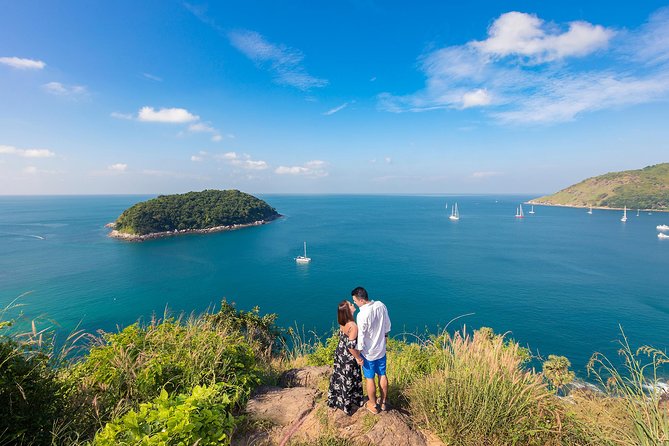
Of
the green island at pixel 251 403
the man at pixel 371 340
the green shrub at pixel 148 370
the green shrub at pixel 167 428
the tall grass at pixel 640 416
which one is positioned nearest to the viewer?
the green shrub at pixel 167 428

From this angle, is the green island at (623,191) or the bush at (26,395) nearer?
the bush at (26,395)

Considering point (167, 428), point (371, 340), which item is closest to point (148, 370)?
point (167, 428)

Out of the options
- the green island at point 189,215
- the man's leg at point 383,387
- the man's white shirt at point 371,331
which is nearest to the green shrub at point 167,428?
the man's white shirt at point 371,331

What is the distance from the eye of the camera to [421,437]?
3.54 meters

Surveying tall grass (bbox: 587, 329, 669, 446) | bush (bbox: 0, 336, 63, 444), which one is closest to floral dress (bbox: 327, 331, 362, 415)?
tall grass (bbox: 587, 329, 669, 446)

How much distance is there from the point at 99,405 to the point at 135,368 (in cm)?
47

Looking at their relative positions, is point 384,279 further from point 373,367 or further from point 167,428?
point 167,428

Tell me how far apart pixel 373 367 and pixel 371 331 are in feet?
1.75

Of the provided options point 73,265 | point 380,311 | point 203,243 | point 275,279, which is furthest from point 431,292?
point 73,265

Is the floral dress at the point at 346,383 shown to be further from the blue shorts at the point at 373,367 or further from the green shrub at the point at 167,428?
the green shrub at the point at 167,428

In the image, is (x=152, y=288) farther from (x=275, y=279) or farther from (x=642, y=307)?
(x=642, y=307)

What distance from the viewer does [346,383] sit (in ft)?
12.9

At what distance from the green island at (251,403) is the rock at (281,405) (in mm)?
16

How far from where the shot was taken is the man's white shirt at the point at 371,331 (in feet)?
12.8
